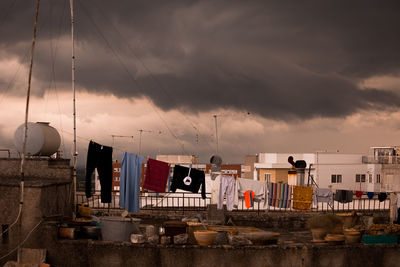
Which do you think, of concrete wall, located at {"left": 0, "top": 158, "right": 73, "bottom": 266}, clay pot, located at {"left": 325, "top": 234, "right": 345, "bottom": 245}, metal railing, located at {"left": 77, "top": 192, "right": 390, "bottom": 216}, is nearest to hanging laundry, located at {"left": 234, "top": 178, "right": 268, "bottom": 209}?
metal railing, located at {"left": 77, "top": 192, "right": 390, "bottom": 216}

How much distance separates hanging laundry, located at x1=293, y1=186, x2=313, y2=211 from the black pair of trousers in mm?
10668

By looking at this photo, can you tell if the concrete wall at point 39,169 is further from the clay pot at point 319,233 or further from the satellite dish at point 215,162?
the clay pot at point 319,233

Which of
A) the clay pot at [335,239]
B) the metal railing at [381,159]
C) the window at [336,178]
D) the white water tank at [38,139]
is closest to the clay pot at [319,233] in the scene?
the clay pot at [335,239]

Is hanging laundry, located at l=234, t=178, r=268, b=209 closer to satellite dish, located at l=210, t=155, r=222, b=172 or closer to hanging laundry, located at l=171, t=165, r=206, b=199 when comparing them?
satellite dish, located at l=210, t=155, r=222, b=172

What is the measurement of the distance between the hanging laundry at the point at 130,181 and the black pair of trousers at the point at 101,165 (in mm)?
679

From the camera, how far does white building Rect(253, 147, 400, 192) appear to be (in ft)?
173

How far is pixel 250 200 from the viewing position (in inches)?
996

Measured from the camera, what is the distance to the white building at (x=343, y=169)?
52.8 meters

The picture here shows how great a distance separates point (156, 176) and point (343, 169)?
125 ft

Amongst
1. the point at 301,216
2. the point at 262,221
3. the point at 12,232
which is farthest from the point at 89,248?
the point at 301,216

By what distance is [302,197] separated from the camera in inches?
1011

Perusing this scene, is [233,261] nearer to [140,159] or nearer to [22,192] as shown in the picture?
[140,159]

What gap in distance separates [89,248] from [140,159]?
14.7 ft

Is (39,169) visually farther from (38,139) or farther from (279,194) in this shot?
(279,194)
